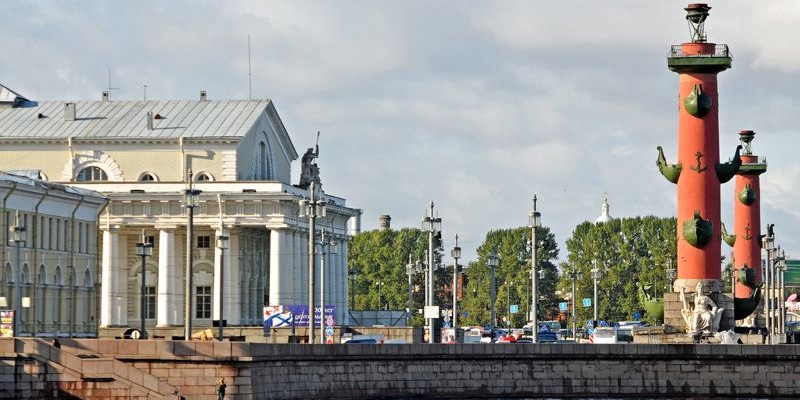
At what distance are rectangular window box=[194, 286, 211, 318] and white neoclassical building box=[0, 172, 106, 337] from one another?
51.3 feet

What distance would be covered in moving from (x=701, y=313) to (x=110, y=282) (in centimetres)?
6286

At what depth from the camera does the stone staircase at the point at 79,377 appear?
238 feet

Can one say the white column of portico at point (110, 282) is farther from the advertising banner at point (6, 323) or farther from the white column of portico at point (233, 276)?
the advertising banner at point (6, 323)

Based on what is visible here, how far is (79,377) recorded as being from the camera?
72938 millimetres

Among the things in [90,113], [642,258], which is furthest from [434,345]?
[642,258]

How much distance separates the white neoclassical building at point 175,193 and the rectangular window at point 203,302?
76 millimetres

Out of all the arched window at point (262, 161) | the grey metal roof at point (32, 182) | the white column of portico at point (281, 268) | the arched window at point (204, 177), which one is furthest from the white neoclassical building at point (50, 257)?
the arched window at point (262, 161)

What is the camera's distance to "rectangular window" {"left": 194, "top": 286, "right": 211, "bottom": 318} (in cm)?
14438

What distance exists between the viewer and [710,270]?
293ft

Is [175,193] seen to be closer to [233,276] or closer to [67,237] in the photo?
[233,276]

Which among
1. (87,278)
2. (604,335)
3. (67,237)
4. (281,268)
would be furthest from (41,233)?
(604,335)

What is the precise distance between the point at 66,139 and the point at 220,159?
→ 10.4 metres

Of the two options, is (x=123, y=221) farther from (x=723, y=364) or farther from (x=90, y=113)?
(x=723, y=364)

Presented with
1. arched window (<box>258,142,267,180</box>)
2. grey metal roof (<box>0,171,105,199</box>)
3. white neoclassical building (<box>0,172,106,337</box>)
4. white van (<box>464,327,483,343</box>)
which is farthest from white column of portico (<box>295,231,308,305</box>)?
grey metal roof (<box>0,171,105,199</box>)
